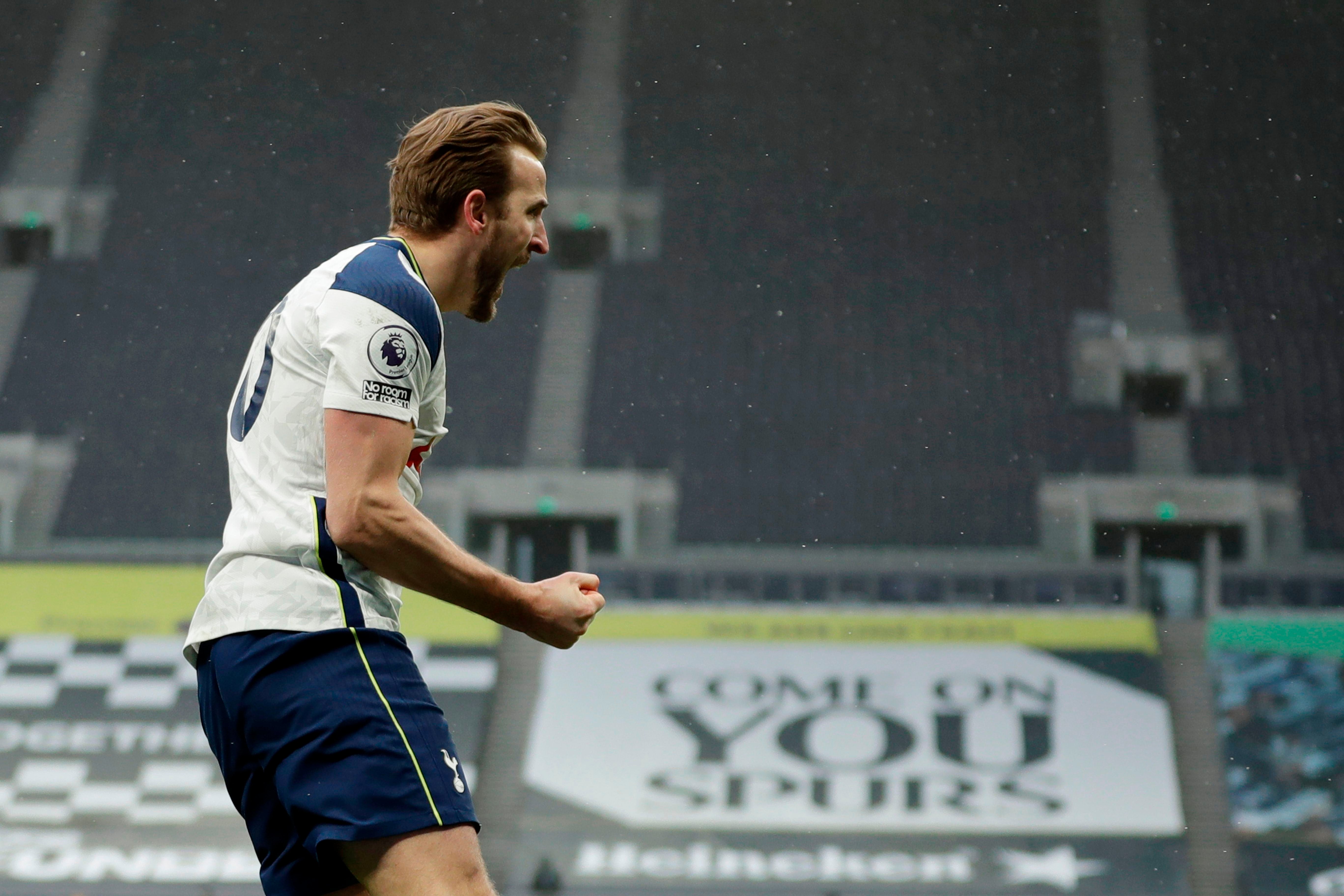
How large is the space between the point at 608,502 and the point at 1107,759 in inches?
91.6

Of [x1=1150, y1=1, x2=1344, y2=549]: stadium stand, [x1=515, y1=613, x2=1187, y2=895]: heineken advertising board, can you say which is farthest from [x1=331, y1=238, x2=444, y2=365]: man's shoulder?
[x1=1150, y1=1, x2=1344, y2=549]: stadium stand

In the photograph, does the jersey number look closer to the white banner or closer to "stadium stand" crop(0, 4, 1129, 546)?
the white banner

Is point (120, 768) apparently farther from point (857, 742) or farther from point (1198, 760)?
point (1198, 760)

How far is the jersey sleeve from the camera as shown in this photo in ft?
2.55

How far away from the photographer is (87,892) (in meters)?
3.97

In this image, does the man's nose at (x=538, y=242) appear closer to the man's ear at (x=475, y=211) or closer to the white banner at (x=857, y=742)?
the man's ear at (x=475, y=211)

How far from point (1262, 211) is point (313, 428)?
7.13 meters

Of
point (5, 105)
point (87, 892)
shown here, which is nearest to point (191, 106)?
point (5, 105)

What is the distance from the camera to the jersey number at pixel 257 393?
83cm

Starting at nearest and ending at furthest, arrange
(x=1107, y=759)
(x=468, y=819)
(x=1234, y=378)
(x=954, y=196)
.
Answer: (x=468, y=819), (x=1107, y=759), (x=1234, y=378), (x=954, y=196)

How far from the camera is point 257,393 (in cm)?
84

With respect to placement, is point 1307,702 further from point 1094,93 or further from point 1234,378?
point 1094,93

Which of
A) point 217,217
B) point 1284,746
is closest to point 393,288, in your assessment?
point 1284,746

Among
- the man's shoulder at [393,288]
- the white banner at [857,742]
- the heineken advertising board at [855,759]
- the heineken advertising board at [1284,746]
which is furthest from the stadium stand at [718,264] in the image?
the man's shoulder at [393,288]
